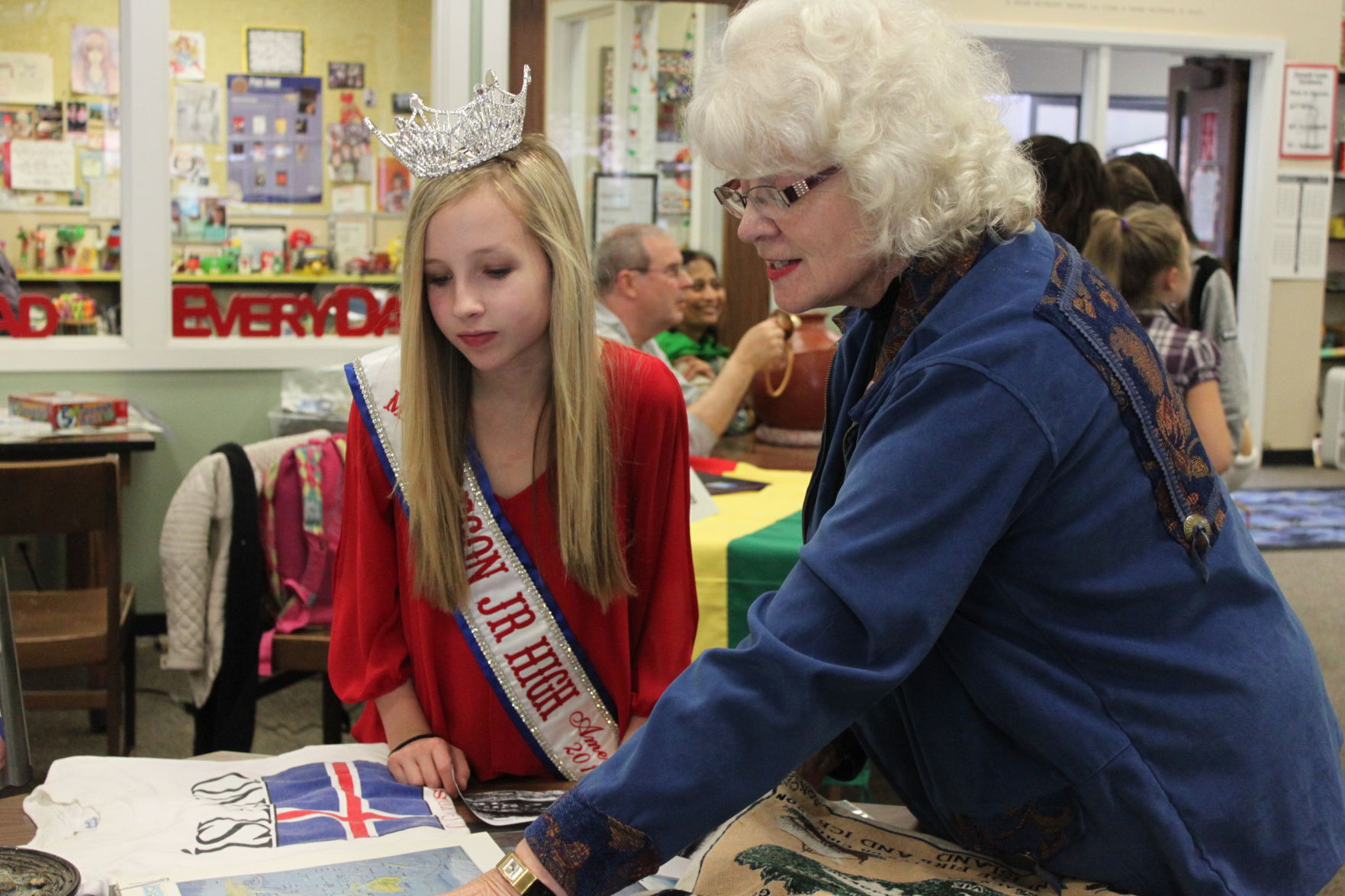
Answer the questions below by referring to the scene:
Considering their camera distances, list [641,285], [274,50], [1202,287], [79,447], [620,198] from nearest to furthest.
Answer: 1. [79,447]
2. [641,285]
3. [1202,287]
4. [274,50]
5. [620,198]

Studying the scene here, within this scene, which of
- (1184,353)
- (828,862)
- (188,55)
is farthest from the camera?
(188,55)

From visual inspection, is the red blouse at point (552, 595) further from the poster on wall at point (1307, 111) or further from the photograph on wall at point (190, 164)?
the poster on wall at point (1307, 111)

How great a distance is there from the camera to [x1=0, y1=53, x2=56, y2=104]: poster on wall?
12.5 feet

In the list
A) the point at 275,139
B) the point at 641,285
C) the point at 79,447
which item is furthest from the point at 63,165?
the point at 641,285

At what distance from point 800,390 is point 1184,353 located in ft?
2.64

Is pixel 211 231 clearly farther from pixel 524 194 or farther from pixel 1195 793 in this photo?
pixel 1195 793

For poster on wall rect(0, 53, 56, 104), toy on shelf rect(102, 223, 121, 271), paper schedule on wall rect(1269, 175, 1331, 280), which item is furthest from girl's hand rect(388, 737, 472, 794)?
paper schedule on wall rect(1269, 175, 1331, 280)

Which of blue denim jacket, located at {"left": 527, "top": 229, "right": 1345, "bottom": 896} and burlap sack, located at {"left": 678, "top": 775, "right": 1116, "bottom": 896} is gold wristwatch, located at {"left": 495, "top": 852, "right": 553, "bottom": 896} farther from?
burlap sack, located at {"left": 678, "top": 775, "right": 1116, "bottom": 896}

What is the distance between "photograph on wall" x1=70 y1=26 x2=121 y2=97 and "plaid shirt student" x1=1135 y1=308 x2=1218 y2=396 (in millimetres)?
3077

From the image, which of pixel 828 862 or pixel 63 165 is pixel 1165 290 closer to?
pixel 828 862

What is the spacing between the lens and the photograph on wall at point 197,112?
12.9ft

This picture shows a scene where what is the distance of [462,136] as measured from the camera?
4.26 ft

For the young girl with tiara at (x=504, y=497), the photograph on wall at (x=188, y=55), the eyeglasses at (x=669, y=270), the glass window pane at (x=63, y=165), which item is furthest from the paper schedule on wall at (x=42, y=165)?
the young girl with tiara at (x=504, y=497)

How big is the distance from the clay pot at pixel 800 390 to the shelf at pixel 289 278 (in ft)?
5.26
